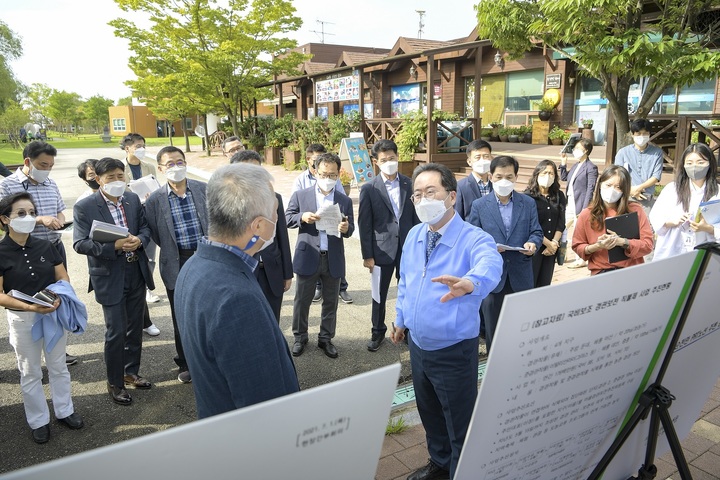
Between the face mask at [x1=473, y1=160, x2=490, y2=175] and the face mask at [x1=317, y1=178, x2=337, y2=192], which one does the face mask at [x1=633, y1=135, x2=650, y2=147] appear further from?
the face mask at [x1=317, y1=178, x2=337, y2=192]

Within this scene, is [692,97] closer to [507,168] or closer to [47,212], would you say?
[507,168]

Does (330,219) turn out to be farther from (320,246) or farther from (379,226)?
(379,226)

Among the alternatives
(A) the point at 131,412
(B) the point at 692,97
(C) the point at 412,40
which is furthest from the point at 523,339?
(C) the point at 412,40

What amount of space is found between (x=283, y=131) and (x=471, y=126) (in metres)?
10.1

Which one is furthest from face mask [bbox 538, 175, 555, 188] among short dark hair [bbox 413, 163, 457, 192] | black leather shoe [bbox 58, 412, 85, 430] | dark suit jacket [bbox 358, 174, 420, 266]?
black leather shoe [bbox 58, 412, 85, 430]

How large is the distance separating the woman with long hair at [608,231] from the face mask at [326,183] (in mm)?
2257

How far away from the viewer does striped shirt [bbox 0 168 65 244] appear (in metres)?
4.83

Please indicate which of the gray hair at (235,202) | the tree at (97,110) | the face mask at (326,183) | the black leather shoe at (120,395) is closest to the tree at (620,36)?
the face mask at (326,183)

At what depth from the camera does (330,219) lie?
4805 millimetres

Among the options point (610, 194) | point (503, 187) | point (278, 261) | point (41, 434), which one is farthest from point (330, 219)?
point (41, 434)

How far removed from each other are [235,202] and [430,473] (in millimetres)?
2118

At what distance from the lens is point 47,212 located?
5.05m

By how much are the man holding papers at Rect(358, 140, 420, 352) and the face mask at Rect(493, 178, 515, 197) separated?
3.55ft

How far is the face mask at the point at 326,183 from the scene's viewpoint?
4.96 metres
